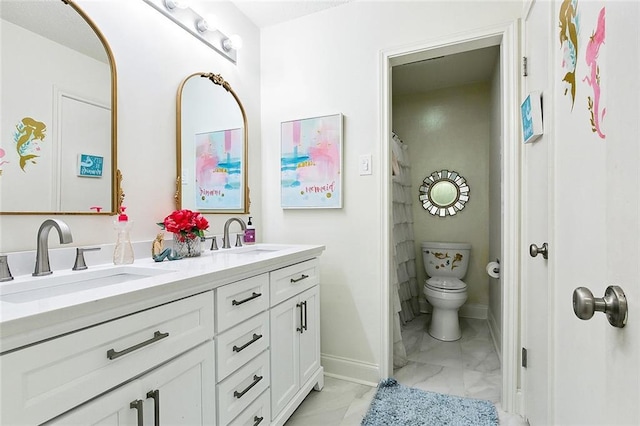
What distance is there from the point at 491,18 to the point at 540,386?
1.81 metres

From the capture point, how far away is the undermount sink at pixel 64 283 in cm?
91

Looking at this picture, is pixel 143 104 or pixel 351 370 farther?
pixel 351 370

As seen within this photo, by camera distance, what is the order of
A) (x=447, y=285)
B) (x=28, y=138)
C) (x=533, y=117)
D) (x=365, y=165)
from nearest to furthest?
(x=28, y=138) → (x=533, y=117) → (x=365, y=165) → (x=447, y=285)

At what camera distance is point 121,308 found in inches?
30.4

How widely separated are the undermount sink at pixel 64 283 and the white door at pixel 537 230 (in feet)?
4.85

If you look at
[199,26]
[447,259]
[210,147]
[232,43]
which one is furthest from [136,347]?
[447,259]

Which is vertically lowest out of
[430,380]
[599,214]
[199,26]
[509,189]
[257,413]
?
[430,380]

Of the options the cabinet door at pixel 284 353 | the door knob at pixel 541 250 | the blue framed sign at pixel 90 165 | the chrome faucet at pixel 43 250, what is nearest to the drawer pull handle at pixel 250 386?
the cabinet door at pixel 284 353

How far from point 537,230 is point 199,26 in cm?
202

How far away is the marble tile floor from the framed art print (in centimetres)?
113

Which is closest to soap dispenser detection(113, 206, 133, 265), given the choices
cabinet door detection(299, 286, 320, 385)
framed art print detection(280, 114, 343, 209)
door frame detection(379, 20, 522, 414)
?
cabinet door detection(299, 286, 320, 385)

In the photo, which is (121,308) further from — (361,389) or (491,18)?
(491,18)

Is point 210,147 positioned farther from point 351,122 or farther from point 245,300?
point 245,300

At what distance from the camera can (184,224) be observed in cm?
143
